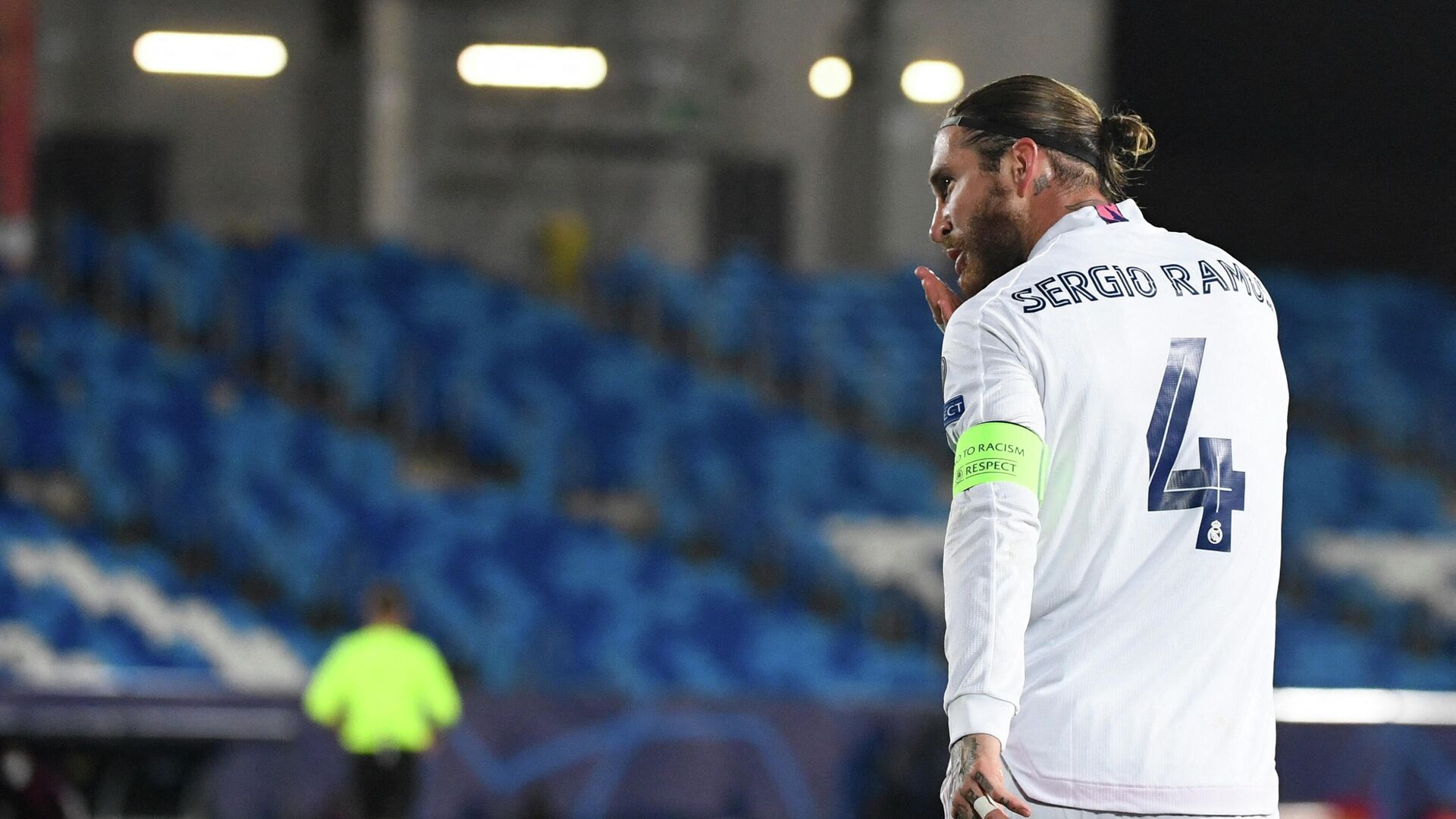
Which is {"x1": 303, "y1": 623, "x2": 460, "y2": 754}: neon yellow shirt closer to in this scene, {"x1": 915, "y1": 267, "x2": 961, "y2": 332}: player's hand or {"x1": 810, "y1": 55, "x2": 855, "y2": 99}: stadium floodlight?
{"x1": 915, "y1": 267, "x2": 961, "y2": 332}: player's hand

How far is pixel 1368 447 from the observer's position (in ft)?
47.6

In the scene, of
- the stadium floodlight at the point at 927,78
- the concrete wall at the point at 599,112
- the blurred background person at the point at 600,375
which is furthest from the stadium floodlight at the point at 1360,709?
the stadium floodlight at the point at 927,78

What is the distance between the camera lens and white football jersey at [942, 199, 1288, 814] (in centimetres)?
202

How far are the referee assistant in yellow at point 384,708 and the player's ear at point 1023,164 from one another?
735cm

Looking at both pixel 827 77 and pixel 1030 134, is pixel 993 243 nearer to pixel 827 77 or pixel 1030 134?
pixel 1030 134

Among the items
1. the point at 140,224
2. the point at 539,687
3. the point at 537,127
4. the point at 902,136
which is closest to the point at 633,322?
the point at 537,127

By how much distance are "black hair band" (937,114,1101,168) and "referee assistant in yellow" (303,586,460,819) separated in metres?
7.34

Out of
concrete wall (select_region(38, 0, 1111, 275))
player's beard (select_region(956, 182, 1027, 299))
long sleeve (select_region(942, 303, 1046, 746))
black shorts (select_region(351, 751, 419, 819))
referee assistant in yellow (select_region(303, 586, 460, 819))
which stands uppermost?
concrete wall (select_region(38, 0, 1111, 275))

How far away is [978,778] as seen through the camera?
192cm

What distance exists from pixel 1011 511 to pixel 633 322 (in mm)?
12720

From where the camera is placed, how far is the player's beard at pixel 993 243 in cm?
224

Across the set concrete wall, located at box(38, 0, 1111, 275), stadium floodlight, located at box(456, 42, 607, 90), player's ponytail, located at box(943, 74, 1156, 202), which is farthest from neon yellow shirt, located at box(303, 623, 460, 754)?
player's ponytail, located at box(943, 74, 1156, 202)

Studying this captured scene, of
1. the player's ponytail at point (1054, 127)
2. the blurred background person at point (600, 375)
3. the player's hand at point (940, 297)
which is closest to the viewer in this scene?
the player's ponytail at point (1054, 127)

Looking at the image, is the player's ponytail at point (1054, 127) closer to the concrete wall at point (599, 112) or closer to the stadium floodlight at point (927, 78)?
the concrete wall at point (599, 112)
